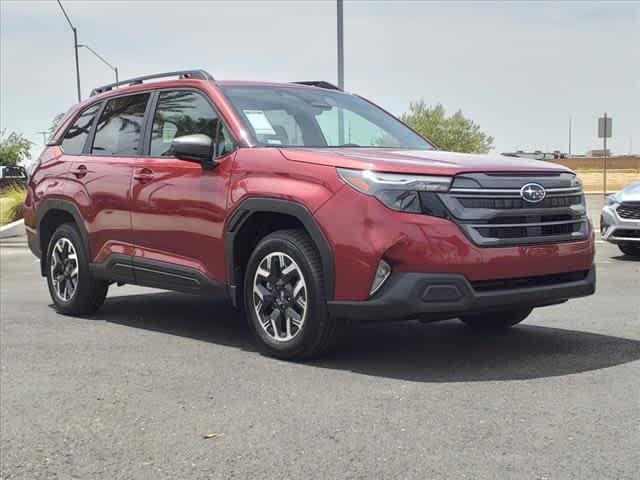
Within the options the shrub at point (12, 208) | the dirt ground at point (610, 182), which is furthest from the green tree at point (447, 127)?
the shrub at point (12, 208)

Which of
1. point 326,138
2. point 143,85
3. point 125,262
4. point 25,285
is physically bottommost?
point 25,285

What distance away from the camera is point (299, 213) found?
5484mm

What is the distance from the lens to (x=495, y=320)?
670cm

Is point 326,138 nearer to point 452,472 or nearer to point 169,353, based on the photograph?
point 169,353

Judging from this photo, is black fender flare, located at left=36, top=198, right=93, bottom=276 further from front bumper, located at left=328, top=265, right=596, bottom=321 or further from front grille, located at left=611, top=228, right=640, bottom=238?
front grille, located at left=611, top=228, right=640, bottom=238

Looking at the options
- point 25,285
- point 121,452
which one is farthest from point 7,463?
point 25,285

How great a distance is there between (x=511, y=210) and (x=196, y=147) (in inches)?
Answer: 82.9

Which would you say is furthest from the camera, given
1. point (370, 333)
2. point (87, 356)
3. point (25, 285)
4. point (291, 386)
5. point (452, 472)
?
point (25, 285)

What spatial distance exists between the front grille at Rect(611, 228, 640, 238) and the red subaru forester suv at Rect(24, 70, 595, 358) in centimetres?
578

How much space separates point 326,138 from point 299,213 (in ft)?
3.42

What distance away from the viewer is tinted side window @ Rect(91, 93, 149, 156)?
7172mm

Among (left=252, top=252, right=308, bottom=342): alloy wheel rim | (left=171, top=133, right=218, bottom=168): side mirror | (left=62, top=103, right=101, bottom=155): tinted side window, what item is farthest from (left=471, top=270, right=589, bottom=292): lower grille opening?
(left=62, top=103, right=101, bottom=155): tinted side window

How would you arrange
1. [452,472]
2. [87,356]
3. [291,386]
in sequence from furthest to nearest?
[87,356], [291,386], [452,472]

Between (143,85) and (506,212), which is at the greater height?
(143,85)
